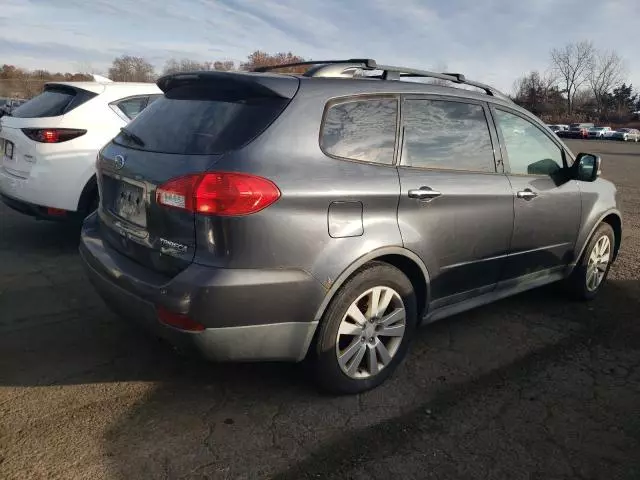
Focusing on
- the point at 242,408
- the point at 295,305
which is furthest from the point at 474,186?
the point at 242,408

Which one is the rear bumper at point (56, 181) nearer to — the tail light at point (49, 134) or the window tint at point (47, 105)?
the tail light at point (49, 134)

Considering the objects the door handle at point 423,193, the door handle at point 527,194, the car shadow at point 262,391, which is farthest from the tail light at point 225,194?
the door handle at point 527,194

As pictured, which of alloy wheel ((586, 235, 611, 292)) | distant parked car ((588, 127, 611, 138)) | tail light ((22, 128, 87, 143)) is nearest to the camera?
alloy wheel ((586, 235, 611, 292))

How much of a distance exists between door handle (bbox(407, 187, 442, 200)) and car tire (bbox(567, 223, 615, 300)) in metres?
2.12

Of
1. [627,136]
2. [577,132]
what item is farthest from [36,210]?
[577,132]

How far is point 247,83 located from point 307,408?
5.65 ft

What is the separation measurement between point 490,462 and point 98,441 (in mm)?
1821

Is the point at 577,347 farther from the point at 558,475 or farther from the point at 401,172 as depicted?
the point at 401,172

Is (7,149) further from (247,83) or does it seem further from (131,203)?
(247,83)

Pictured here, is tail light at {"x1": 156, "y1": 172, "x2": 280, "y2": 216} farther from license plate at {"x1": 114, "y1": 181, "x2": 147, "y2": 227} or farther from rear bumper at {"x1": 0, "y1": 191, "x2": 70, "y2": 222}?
rear bumper at {"x1": 0, "y1": 191, "x2": 70, "y2": 222}

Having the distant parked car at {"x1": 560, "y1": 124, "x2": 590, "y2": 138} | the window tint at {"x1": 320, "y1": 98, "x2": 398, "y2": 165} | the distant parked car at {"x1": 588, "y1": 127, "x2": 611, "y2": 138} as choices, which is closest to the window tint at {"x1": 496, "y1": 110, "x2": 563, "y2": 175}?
the window tint at {"x1": 320, "y1": 98, "x2": 398, "y2": 165}

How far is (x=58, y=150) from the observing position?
507 cm

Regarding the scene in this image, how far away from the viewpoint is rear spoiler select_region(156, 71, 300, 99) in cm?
278

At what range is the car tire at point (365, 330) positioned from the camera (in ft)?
9.41
